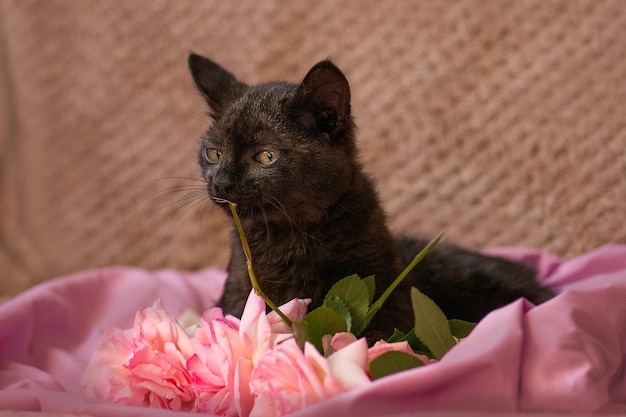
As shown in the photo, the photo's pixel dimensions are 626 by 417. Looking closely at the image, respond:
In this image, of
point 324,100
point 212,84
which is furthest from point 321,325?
point 212,84

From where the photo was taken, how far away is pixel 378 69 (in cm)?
185

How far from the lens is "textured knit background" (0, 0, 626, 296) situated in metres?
1.70

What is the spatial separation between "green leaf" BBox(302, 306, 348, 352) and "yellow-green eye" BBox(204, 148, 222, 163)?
0.34m

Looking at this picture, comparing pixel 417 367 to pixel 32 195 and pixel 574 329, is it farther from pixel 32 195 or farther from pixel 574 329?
pixel 32 195

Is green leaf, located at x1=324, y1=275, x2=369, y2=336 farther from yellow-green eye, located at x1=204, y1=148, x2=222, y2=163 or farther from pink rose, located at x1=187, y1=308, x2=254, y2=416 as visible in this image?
yellow-green eye, located at x1=204, y1=148, x2=222, y2=163

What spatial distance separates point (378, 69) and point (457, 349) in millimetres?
1160

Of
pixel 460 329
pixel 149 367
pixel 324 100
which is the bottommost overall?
pixel 460 329

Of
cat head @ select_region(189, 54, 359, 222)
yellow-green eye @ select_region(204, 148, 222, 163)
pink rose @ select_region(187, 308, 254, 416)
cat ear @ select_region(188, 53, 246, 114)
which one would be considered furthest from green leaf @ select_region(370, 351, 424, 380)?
cat ear @ select_region(188, 53, 246, 114)

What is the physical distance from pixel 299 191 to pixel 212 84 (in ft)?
0.96

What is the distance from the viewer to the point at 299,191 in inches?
40.1

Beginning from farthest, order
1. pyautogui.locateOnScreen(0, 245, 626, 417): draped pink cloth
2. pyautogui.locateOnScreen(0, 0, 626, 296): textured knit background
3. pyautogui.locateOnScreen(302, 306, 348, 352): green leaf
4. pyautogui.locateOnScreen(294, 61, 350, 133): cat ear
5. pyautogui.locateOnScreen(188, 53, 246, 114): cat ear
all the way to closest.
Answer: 1. pyautogui.locateOnScreen(0, 0, 626, 296): textured knit background
2. pyautogui.locateOnScreen(188, 53, 246, 114): cat ear
3. pyautogui.locateOnScreen(294, 61, 350, 133): cat ear
4. pyautogui.locateOnScreen(302, 306, 348, 352): green leaf
5. pyautogui.locateOnScreen(0, 245, 626, 417): draped pink cloth

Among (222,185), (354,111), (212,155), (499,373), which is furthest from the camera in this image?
(354,111)

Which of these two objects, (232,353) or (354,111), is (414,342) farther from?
(354,111)

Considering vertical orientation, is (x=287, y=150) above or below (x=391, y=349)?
above
